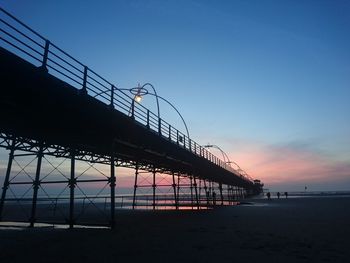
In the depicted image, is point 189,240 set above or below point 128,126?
below

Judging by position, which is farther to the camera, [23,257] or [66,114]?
[66,114]

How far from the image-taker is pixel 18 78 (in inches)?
398

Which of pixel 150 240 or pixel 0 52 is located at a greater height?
pixel 0 52

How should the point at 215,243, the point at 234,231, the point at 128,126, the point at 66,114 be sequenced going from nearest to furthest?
the point at 215,243 < the point at 66,114 < the point at 234,231 < the point at 128,126

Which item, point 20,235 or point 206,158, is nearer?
point 20,235

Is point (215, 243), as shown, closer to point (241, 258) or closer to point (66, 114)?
point (241, 258)

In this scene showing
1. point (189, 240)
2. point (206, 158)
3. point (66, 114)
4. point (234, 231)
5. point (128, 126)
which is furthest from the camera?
point (206, 158)

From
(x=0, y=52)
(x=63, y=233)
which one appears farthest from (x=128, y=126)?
(x=0, y=52)

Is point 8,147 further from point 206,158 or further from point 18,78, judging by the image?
point 206,158

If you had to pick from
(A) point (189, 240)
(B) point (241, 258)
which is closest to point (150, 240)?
(A) point (189, 240)

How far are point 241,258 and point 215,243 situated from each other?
2.68m

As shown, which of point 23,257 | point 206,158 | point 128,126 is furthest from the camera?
point 206,158

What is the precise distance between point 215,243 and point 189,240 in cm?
130

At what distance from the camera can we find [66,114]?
1391 cm
